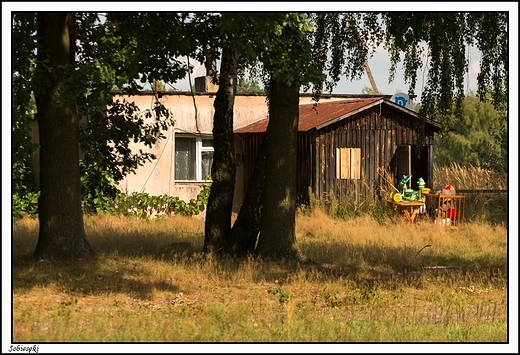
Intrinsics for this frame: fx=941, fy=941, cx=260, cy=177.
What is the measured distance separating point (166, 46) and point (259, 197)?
404cm

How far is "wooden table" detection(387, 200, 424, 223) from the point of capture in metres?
24.7

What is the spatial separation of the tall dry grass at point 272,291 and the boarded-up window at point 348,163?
17.4ft

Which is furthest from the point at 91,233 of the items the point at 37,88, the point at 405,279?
the point at 405,279

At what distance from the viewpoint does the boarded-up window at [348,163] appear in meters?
27.3

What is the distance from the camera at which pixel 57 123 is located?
55.0 feet

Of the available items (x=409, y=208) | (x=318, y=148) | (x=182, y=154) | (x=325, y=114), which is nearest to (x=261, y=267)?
(x=409, y=208)

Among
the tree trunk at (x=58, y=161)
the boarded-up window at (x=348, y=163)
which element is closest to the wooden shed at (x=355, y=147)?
the boarded-up window at (x=348, y=163)

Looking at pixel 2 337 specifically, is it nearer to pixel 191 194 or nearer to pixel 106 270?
pixel 106 270

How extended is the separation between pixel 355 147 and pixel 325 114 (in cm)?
133

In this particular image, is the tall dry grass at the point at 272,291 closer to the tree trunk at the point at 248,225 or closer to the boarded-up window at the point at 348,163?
the tree trunk at the point at 248,225

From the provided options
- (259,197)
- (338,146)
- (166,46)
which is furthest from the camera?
(338,146)

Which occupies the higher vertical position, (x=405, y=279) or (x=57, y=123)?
(x=57, y=123)

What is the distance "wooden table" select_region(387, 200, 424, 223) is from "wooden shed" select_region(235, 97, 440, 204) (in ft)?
6.01

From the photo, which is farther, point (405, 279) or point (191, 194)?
point (191, 194)
